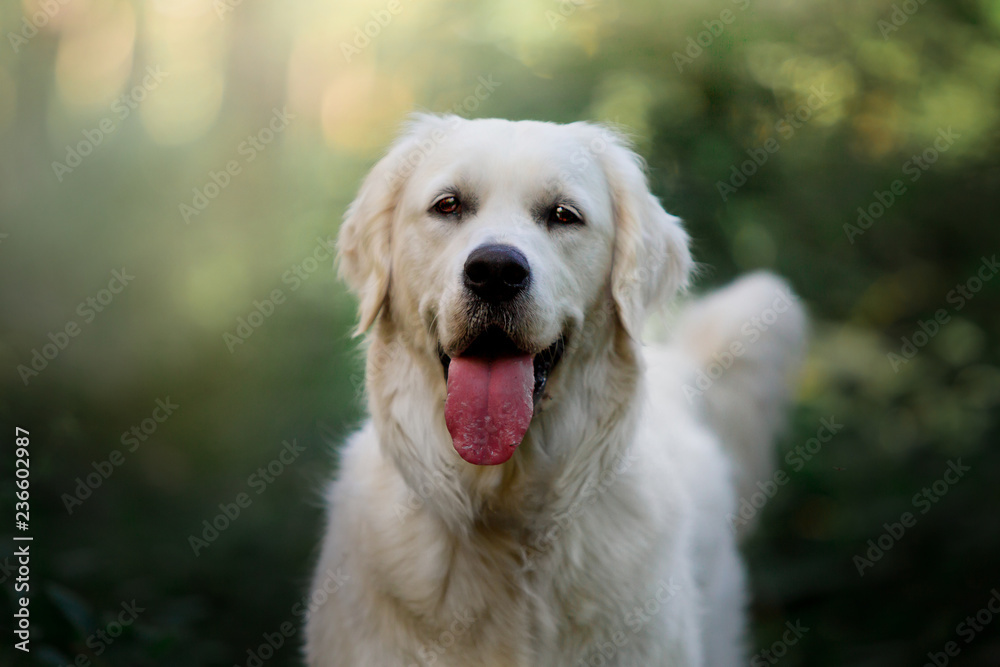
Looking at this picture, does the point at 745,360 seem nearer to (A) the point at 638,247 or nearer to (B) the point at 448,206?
(A) the point at 638,247

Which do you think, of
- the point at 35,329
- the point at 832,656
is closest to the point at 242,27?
the point at 35,329

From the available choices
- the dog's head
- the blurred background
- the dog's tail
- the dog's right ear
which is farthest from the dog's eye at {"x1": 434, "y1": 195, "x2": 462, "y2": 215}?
the dog's tail

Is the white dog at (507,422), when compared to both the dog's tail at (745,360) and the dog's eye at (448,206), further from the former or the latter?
the dog's tail at (745,360)

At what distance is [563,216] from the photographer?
8.20ft

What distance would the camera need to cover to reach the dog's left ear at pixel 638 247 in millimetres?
2580

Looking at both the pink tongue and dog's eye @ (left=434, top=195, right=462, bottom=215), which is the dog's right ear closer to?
dog's eye @ (left=434, top=195, right=462, bottom=215)

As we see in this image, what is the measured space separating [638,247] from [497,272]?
2.22ft

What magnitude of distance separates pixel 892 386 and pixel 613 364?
221 centimetres

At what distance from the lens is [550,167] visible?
2475 mm

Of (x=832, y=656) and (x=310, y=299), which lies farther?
(x=310, y=299)

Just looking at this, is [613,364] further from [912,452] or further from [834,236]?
[834,236]

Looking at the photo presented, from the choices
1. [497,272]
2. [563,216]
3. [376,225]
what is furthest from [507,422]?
[376,225]

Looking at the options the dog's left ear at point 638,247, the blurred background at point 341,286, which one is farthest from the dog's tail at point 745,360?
the dog's left ear at point 638,247

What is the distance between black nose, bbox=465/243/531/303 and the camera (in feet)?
7.07
